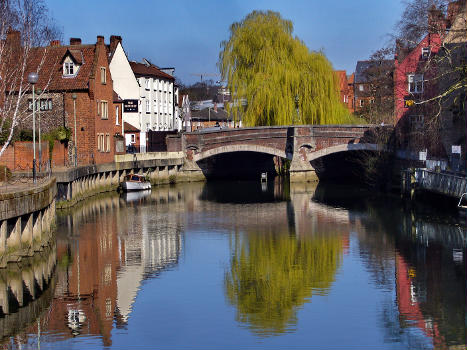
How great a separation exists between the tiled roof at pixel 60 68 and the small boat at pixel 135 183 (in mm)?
8025

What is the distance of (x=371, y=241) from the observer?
38688 mm

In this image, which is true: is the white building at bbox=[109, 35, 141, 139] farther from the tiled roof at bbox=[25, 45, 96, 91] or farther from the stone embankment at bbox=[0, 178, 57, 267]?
the stone embankment at bbox=[0, 178, 57, 267]

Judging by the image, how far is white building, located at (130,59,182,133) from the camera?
286ft

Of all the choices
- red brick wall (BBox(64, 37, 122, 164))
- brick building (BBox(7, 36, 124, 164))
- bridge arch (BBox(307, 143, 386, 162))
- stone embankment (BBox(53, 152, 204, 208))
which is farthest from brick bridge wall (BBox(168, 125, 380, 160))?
brick building (BBox(7, 36, 124, 164))

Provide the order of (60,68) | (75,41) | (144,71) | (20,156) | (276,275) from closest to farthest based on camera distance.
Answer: (276,275)
(20,156)
(60,68)
(75,41)
(144,71)

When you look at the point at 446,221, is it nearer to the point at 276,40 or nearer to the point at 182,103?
the point at 276,40

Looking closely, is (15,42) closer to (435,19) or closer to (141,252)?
(141,252)

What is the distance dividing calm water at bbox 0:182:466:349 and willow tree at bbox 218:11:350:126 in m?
24.6

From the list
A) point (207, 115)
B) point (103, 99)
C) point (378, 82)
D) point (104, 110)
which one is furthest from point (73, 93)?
point (207, 115)

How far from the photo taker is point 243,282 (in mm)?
29422

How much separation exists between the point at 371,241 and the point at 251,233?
236 inches

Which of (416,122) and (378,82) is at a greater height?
(378,82)

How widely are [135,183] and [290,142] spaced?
45.2ft

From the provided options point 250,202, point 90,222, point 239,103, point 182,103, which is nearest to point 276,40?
point 239,103
